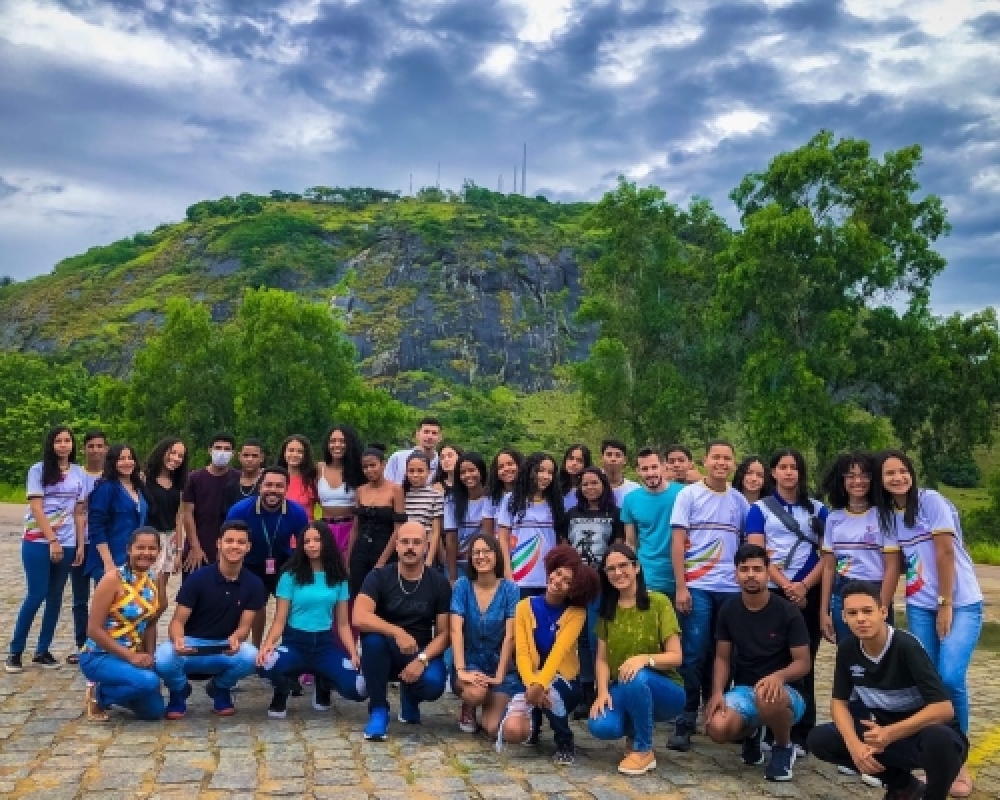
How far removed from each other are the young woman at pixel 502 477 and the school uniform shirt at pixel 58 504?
11.1 feet

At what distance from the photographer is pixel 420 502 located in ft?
24.3

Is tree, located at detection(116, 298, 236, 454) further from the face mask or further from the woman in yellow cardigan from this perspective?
the woman in yellow cardigan

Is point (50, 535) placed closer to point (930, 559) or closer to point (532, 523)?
point (532, 523)

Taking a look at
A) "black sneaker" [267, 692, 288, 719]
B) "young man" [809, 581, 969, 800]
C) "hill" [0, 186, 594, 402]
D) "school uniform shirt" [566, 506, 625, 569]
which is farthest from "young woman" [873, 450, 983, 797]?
"hill" [0, 186, 594, 402]

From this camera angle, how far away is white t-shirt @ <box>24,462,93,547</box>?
23.8ft

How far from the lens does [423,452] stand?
7777 mm

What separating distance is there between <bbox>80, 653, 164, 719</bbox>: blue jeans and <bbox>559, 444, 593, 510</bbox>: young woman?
123 inches

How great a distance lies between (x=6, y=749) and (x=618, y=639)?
3638mm

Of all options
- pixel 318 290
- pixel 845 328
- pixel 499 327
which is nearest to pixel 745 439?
pixel 845 328

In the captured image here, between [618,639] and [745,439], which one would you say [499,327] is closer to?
[745,439]

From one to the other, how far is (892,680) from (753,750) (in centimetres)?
119

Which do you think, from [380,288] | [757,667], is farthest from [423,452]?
[380,288]

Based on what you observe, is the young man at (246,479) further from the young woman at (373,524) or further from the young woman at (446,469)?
the young woman at (446,469)

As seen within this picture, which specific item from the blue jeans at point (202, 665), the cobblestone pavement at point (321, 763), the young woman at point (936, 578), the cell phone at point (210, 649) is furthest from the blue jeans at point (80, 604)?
the young woman at point (936, 578)
